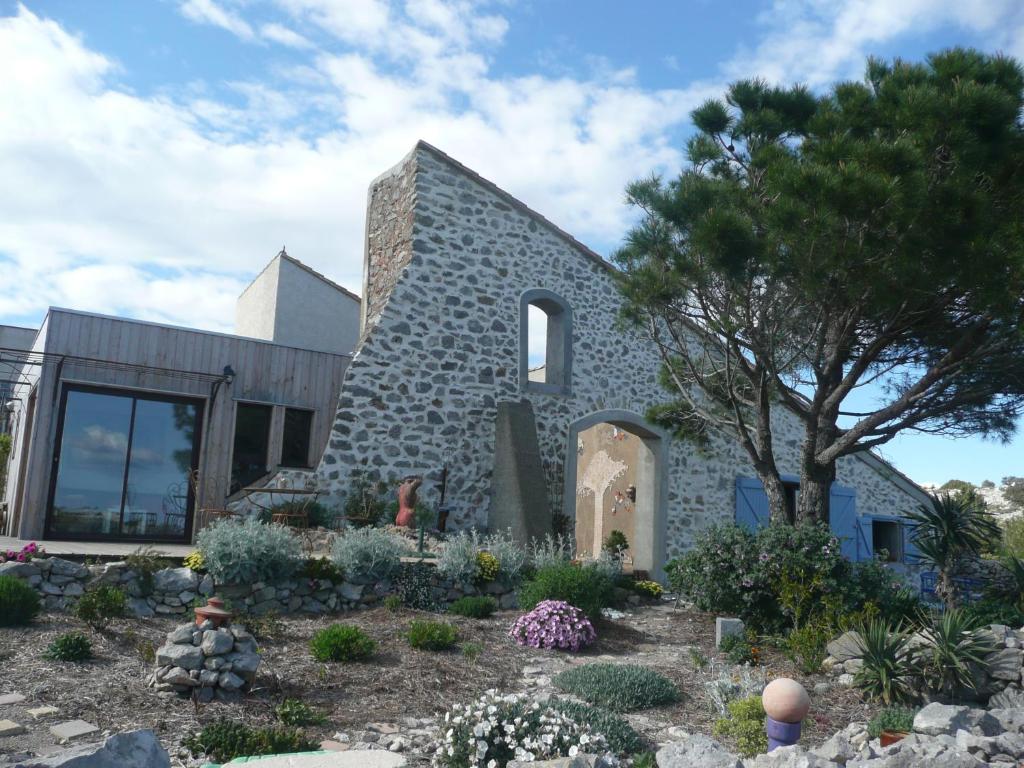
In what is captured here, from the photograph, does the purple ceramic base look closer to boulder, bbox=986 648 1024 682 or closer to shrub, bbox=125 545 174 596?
boulder, bbox=986 648 1024 682

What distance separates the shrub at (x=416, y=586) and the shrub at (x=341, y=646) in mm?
2160

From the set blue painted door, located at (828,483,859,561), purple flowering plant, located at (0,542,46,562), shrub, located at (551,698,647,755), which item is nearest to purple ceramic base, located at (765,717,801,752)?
shrub, located at (551,698,647,755)

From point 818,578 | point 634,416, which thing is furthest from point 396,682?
point 634,416

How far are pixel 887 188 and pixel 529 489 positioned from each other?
21.9ft

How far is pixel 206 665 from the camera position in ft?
18.2

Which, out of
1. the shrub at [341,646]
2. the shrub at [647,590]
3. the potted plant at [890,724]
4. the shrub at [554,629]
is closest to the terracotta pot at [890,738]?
the potted plant at [890,724]

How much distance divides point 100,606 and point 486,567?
14.0 feet

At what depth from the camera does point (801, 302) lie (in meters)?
9.23

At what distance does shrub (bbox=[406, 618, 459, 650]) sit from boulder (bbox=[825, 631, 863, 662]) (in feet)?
11.6

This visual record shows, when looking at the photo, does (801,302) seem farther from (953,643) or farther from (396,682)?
(396,682)

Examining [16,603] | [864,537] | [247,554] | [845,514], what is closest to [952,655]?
[247,554]

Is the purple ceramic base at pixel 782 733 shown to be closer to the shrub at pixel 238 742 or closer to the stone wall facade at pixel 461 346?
the shrub at pixel 238 742

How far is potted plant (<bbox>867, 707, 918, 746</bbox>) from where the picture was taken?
A: 225 inches

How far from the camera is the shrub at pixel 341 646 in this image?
22.1 ft
